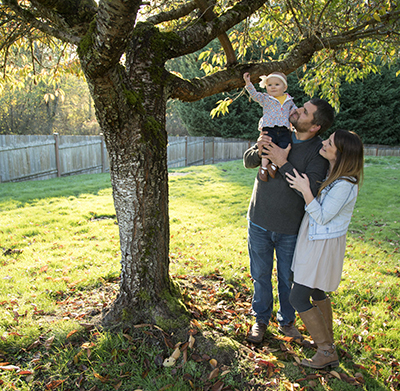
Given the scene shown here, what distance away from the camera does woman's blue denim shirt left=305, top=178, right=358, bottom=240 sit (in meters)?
2.18

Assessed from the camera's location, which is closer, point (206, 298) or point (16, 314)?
point (16, 314)

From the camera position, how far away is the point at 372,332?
116 inches

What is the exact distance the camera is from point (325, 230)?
226 cm

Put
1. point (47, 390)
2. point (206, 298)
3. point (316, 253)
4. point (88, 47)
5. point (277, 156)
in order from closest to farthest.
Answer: point (88, 47), point (47, 390), point (316, 253), point (277, 156), point (206, 298)

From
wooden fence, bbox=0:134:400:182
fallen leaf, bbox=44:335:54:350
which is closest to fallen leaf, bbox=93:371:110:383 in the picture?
fallen leaf, bbox=44:335:54:350

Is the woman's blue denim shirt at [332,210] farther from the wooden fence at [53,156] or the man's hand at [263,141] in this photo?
the wooden fence at [53,156]

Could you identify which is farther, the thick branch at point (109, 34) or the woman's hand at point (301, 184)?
the woman's hand at point (301, 184)

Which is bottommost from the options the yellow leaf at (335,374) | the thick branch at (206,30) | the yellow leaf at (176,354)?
the yellow leaf at (335,374)

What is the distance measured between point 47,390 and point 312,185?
249 centimetres

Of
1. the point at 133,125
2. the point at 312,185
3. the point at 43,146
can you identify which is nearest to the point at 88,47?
the point at 133,125

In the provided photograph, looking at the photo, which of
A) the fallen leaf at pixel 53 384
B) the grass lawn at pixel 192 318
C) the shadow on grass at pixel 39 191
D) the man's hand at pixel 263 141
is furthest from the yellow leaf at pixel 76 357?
the shadow on grass at pixel 39 191

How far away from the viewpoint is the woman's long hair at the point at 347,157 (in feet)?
7.14

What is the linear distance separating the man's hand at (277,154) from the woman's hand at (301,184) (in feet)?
0.41

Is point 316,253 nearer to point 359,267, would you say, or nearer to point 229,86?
point 229,86
